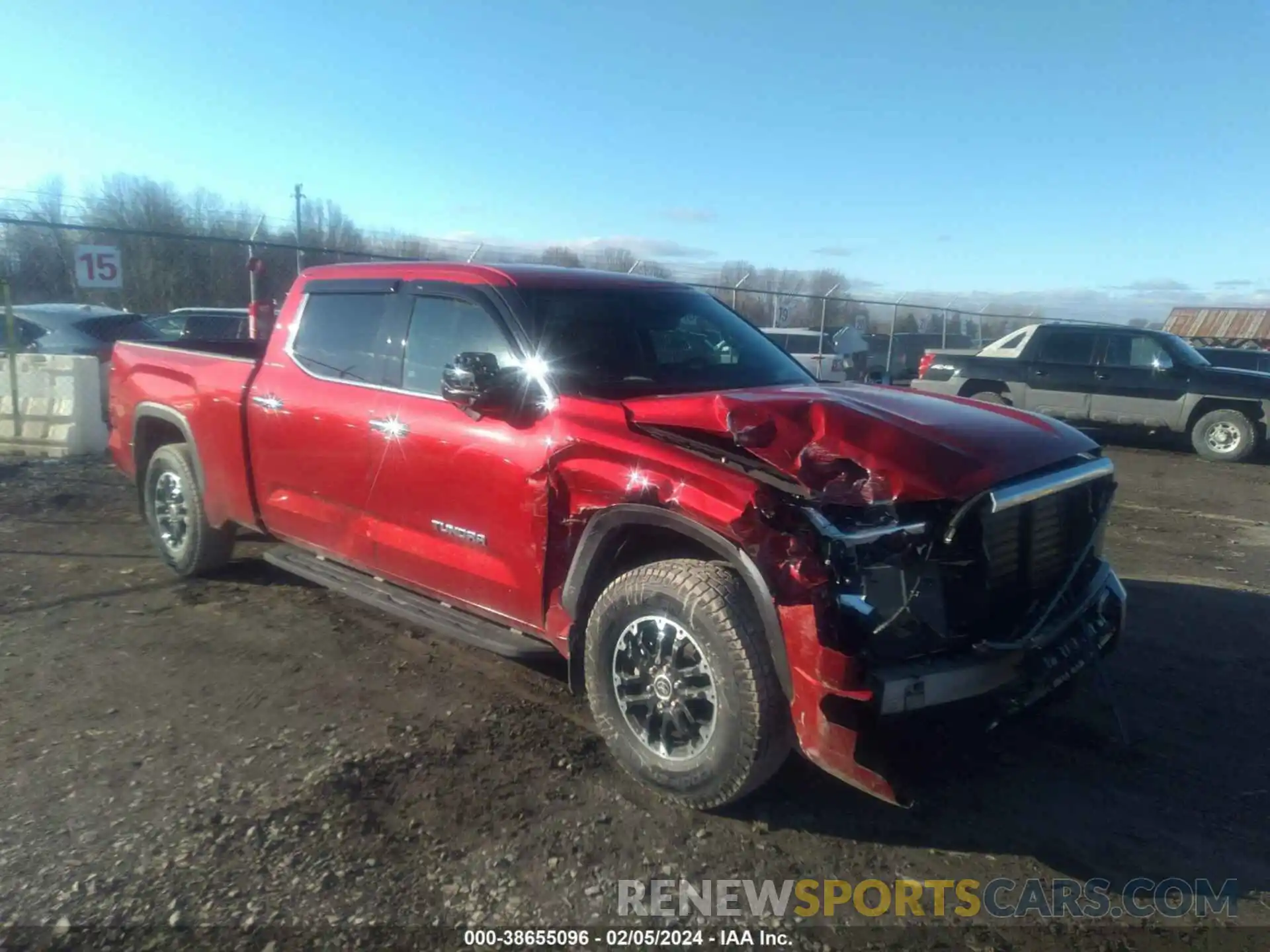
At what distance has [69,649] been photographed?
490 centimetres

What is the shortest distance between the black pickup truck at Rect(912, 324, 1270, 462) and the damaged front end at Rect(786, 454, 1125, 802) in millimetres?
9810

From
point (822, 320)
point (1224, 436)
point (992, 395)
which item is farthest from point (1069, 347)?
point (822, 320)

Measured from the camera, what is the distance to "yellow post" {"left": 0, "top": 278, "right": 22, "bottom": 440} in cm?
964

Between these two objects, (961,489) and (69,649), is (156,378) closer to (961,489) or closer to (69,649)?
(69,649)

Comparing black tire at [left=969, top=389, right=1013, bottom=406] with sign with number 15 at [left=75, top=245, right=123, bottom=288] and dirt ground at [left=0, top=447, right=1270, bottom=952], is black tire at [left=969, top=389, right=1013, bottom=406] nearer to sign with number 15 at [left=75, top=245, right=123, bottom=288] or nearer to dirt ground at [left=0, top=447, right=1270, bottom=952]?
dirt ground at [left=0, top=447, right=1270, bottom=952]

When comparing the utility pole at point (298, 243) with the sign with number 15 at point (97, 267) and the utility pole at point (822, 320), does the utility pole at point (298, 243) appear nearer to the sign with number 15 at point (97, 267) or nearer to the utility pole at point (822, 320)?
the sign with number 15 at point (97, 267)

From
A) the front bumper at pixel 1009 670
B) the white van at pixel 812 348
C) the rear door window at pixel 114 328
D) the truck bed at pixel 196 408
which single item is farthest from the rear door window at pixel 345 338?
the white van at pixel 812 348

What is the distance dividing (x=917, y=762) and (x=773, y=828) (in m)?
0.81

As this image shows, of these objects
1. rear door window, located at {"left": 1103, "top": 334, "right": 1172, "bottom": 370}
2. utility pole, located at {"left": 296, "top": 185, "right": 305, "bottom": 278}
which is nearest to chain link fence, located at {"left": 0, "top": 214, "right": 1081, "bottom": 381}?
utility pole, located at {"left": 296, "top": 185, "right": 305, "bottom": 278}

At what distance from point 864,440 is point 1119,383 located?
467 inches

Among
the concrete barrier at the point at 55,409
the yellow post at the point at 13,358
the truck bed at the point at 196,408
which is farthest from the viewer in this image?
the concrete barrier at the point at 55,409

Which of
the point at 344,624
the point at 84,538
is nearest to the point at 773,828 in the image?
the point at 344,624

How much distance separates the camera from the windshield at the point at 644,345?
414cm

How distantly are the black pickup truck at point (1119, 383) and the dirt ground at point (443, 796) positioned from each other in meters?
8.67
